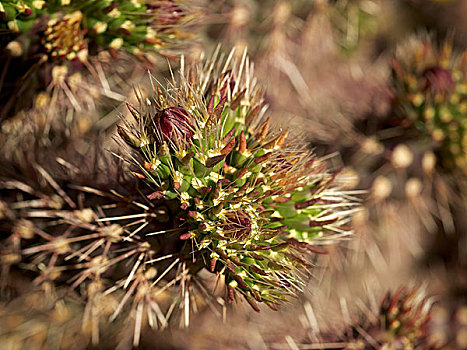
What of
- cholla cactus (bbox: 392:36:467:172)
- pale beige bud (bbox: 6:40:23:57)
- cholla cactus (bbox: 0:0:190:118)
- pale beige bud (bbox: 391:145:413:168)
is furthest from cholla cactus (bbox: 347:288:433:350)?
pale beige bud (bbox: 6:40:23:57)

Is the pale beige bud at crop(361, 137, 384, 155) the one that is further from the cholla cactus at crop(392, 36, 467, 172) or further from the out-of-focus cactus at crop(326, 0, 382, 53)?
the out-of-focus cactus at crop(326, 0, 382, 53)

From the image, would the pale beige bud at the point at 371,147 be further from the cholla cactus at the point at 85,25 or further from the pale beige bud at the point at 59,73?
the pale beige bud at the point at 59,73

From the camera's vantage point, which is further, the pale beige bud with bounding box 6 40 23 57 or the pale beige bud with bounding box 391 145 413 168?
the pale beige bud with bounding box 391 145 413 168

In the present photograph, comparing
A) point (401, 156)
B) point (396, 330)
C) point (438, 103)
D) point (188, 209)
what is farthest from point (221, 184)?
point (438, 103)

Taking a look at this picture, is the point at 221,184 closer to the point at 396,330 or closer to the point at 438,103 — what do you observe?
the point at 396,330

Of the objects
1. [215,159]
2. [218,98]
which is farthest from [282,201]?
[218,98]
